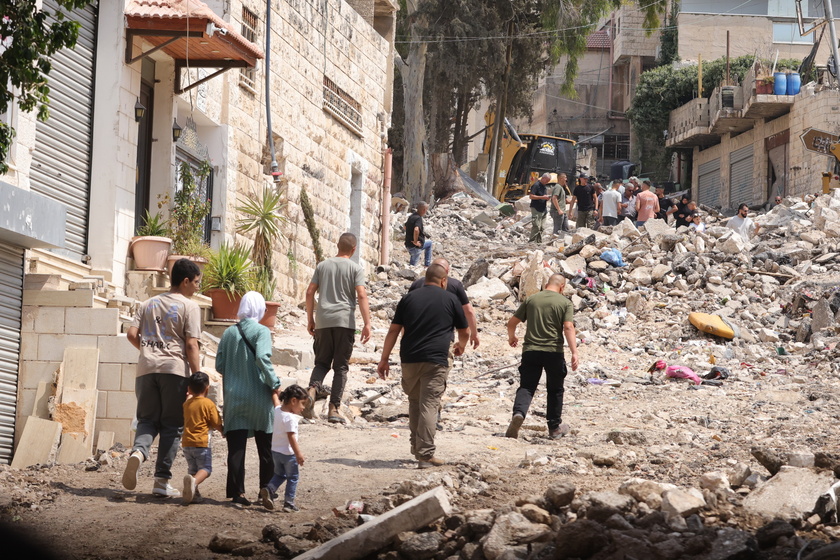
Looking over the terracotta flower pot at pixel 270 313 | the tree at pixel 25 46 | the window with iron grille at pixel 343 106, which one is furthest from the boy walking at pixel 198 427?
the window with iron grille at pixel 343 106

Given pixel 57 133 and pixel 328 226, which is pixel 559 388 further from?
pixel 328 226

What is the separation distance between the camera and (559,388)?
9.69m

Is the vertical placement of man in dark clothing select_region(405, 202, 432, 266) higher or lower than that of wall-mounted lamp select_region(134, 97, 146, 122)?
lower

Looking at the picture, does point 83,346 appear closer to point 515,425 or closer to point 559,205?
point 515,425

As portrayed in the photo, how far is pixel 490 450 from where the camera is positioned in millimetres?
8867

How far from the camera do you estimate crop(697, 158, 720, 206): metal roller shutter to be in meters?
42.1

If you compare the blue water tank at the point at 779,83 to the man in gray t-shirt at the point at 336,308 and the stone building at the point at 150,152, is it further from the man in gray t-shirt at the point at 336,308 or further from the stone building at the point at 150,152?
the man in gray t-shirt at the point at 336,308

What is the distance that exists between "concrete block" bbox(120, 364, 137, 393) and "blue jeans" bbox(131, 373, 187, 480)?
6.12ft

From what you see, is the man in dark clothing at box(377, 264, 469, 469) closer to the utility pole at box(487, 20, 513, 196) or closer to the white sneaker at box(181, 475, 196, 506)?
the white sneaker at box(181, 475, 196, 506)

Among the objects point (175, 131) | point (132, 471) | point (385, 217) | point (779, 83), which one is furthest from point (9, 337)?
point (779, 83)

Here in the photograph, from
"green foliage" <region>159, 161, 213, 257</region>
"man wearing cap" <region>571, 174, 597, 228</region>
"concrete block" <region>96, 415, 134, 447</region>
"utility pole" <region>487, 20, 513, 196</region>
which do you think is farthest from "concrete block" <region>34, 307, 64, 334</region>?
"utility pole" <region>487, 20, 513, 196</region>

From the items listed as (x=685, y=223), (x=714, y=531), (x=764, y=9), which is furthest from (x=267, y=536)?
(x=764, y=9)

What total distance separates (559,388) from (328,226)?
31.8 feet

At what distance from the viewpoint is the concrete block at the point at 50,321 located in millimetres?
9383
